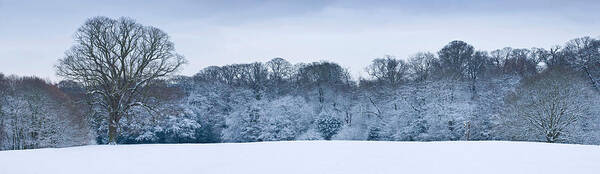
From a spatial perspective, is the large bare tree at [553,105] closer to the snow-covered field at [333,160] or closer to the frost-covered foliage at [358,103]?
the frost-covered foliage at [358,103]

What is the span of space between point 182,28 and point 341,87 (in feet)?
90.6

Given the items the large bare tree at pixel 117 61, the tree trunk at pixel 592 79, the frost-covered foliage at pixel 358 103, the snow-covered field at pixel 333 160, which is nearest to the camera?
the snow-covered field at pixel 333 160

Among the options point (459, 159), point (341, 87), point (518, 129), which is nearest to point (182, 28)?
point (459, 159)

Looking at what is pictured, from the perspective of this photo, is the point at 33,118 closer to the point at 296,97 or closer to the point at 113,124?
the point at 113,124

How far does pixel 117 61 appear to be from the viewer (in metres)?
21.2

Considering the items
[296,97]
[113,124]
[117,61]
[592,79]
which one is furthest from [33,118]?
[592,79]

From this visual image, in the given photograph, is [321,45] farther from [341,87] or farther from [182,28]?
[182,28]

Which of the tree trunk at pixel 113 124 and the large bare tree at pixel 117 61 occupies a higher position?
the large bare tree at pixel 117 61

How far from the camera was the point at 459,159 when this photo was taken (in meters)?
11.0

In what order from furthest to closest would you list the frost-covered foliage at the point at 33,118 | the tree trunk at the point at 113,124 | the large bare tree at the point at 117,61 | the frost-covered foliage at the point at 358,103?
the frost-covered foliage at the point at 33,118, the frost-covered foliage at the point at 358,103, the tree trunk at the point at 113,124, the large bare tree at the point at 117,61

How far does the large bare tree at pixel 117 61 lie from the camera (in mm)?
20281

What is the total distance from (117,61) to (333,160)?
1463 cm

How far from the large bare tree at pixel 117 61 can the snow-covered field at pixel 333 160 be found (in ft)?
22.4

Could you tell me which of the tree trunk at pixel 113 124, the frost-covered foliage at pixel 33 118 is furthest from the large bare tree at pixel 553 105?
the frost-covered foliage at pixel 33 118
